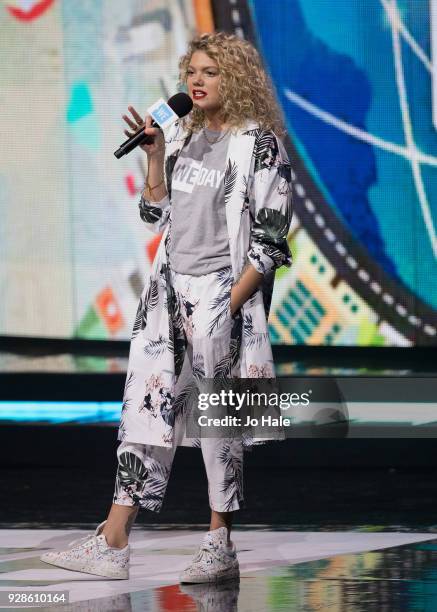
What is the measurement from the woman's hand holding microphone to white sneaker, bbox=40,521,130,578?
0.95 meters

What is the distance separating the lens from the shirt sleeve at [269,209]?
392 centimetres

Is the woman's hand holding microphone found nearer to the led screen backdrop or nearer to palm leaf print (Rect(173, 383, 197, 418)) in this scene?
palm leaf print (Rect(173, 383, 197, 418))

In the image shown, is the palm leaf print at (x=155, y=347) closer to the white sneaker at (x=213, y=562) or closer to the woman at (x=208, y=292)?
the woman at (x=208, y=292)

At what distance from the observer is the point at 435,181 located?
6977 mm

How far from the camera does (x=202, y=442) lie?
13.1ft

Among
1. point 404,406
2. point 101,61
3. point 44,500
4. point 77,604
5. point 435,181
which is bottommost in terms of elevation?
point 77,604

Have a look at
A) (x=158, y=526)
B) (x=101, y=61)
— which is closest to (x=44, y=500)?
(x=158, y=526)

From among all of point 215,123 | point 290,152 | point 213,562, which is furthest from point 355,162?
point 213,562

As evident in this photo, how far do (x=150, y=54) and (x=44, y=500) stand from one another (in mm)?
2438

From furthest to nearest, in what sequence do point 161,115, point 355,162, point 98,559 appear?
point 355,162 → point 98,559 → point 161,115

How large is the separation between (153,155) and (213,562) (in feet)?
3.64

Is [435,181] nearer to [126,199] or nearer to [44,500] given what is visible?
[126,199]

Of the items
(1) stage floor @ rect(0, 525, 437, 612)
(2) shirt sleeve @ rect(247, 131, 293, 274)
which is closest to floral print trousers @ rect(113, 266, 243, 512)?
(2) shirt sleeve @ rect(247, 131, 293, 274)

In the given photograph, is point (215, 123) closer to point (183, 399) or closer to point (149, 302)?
point (149, 302)
